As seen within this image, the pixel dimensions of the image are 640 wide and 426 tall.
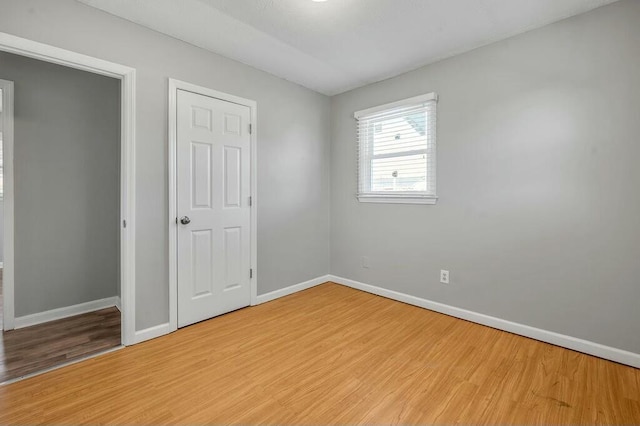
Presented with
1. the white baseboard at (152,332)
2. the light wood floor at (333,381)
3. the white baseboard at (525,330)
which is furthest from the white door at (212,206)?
the white baseboard at (525,330)

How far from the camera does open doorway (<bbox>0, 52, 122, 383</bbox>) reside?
2.63 metres

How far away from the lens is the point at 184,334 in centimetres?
261

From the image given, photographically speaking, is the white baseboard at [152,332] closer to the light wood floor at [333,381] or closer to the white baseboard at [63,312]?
the light wood floor at [333,381]

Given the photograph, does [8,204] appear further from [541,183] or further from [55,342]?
[541,183]

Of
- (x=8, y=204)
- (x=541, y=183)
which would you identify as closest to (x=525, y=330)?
(x=541, y=183)

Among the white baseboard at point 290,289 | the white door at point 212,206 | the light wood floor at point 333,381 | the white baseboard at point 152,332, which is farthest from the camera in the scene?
the white baseboard at point 290,289

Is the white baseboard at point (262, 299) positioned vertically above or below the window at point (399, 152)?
below

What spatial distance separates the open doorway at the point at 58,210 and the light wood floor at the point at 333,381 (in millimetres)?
613

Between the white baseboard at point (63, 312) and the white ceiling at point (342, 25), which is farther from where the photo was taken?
the white baseboard at point (63, 312)

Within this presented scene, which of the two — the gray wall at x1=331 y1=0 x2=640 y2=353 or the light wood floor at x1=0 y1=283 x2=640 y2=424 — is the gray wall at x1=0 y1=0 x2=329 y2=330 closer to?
the light wood floor at x1=0 y1=283 x2=640 y2=424

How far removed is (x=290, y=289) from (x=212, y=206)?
56.4 inches

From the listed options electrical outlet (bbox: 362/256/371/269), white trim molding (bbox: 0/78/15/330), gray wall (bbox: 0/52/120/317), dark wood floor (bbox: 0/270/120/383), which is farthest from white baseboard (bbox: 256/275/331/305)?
white trim molding (bbox: 0/78/15/330)

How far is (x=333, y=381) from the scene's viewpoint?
1955 mm

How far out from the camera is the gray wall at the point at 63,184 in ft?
9.12
